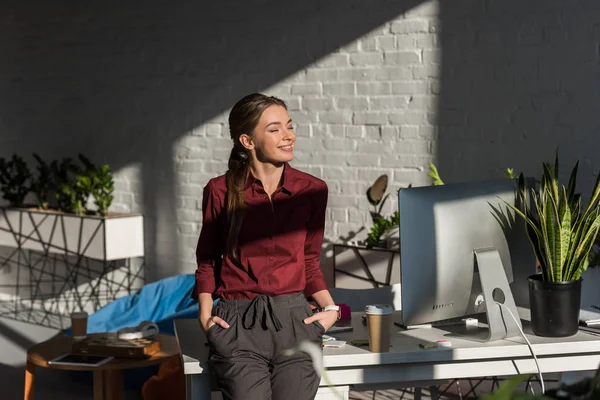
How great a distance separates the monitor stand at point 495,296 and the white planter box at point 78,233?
3.62 metres

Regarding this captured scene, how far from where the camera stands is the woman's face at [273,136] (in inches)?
106

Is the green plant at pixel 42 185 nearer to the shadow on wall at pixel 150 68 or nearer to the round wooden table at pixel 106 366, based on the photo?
the shadow on wall at pixel 150 68

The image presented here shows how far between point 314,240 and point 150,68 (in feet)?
11.6

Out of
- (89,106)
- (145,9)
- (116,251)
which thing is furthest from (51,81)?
(116,251)

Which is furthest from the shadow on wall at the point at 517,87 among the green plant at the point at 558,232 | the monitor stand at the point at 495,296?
the monitor stand at the point at 495,296

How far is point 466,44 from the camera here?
455 cm

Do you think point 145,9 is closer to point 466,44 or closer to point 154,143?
point 154,143

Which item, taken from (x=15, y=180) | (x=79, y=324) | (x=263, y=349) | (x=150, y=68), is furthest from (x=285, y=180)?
(x=15, y=180)

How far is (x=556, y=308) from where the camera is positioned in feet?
8.77

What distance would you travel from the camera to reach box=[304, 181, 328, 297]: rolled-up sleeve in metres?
2.75

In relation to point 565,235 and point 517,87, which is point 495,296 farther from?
point 517,87

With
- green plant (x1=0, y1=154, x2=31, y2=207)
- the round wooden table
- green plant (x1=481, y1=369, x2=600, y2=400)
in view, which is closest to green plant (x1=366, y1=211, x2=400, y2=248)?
the round wooden table

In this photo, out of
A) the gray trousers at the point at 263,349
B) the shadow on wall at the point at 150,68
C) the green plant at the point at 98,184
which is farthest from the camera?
the green plant at the point at 98,184

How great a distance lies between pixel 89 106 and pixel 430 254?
4.28 m
